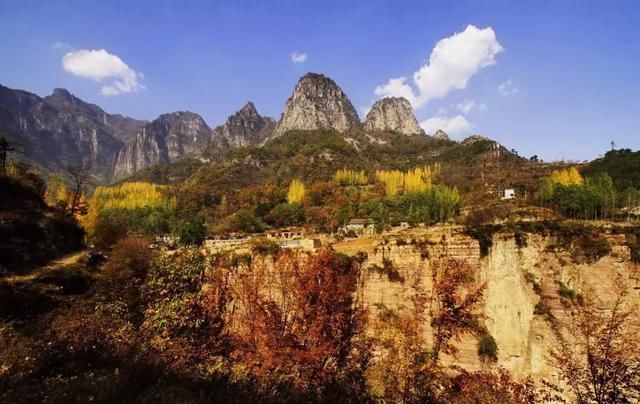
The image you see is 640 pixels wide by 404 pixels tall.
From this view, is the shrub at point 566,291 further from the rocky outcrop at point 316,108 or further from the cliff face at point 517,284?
the rocky outcrop at point 316,108

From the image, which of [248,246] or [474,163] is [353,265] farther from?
[474,163]

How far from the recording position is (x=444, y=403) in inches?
574

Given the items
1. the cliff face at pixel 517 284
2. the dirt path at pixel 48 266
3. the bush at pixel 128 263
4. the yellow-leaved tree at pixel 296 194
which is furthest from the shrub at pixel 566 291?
the yellow-leaved tree at pixel 296 194

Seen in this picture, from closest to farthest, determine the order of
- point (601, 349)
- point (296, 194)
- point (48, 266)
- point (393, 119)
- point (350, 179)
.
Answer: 1. point (601, 349)
2. point (48, 266)
3. point (296, 194)
4. point (350, 179)
5. point (393, 119)

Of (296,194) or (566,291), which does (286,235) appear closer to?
(296,194)

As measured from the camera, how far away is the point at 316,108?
592 feet

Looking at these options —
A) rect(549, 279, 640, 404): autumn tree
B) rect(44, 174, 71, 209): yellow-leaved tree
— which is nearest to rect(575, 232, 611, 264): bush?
rect(549, 279, 640, 404): autumn tree

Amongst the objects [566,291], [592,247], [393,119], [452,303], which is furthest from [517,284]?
[393,119]

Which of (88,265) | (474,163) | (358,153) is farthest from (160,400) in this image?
(358,153)

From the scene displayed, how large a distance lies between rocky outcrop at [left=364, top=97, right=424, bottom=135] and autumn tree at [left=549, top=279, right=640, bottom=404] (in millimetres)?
178522

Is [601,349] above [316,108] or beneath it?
beneath

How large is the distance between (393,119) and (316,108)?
42.0 m

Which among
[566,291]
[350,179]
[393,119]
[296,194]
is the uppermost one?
[393,119]

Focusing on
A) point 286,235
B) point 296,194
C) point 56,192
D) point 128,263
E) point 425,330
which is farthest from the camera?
point 296,194
